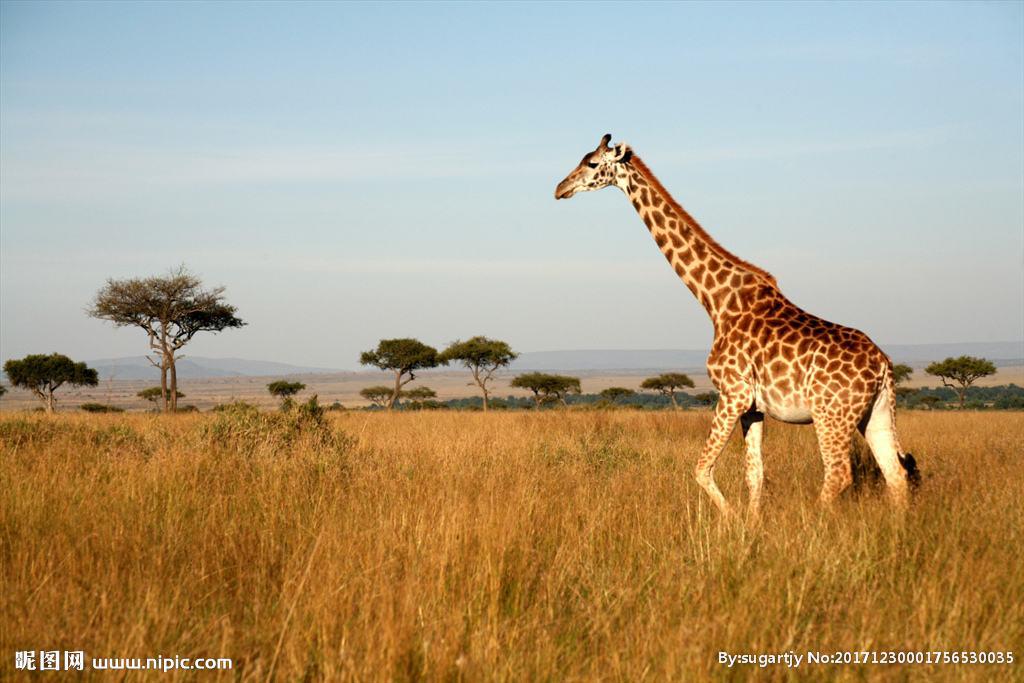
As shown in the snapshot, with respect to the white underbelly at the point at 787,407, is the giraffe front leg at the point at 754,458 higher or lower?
lower

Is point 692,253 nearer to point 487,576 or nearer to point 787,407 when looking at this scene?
point 787,407

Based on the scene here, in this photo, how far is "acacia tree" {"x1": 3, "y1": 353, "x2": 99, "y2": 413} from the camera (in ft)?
161

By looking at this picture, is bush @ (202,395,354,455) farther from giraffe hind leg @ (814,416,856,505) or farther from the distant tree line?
the distant tree line

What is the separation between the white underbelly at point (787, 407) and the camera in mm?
7086

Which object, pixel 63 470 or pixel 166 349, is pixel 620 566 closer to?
pixel 63 470

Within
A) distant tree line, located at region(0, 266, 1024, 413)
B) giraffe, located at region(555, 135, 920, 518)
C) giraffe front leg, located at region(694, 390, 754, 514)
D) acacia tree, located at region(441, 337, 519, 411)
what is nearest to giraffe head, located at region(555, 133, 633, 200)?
giraffe, located at region(555, 135, 920, 518)

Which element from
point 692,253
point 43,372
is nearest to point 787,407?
point 692,253

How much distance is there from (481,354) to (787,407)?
47.9 metres

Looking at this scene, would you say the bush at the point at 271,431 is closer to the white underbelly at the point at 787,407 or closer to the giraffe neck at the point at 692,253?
the giraffe neck at the point at 692,253

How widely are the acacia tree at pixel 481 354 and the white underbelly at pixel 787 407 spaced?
1828 inches

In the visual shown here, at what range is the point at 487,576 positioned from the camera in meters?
5.09

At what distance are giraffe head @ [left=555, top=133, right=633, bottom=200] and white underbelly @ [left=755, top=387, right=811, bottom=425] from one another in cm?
263

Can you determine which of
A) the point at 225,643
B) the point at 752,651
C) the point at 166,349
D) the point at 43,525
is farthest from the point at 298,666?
the point at 166,349

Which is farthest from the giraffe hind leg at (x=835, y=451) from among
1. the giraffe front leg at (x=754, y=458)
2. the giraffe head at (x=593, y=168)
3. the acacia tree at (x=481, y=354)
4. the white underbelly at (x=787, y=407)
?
the acacia tree at (x=481, y=354)
